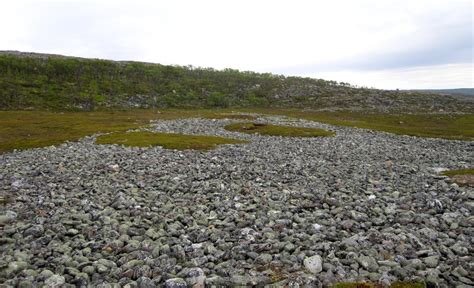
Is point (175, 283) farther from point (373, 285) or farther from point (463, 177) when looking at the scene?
point (463, 177)

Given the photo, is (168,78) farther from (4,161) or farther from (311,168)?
(311,168)

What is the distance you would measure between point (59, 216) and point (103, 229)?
7.92ft

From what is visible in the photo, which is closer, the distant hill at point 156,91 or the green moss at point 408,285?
the green moss at point 408,285

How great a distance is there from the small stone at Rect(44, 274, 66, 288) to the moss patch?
18.9 metres

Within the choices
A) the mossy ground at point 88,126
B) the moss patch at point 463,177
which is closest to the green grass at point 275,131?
the mossy ground at point 88,126

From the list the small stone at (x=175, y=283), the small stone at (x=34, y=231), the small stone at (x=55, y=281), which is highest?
the small stone at (x=175, y=283)

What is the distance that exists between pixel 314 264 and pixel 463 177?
1511cm

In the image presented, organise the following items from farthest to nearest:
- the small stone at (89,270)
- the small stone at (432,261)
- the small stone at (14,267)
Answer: the small stone at (432,261) < the small stone at (89,270) < the small stone at (14,267)

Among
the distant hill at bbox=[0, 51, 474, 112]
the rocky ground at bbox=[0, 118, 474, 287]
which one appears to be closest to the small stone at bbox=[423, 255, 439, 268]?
the rocky ground at bbox=[0, 118, 474, 287]

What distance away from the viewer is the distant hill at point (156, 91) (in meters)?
91.5

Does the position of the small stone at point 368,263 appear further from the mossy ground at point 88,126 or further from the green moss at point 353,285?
the mossy ground at point 88,126

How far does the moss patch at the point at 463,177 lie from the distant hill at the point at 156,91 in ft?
274

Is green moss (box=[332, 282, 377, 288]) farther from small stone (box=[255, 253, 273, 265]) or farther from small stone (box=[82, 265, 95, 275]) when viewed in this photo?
small stone (box=[82, 265, 95, 275])

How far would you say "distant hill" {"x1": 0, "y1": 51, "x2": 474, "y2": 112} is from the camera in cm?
9152
